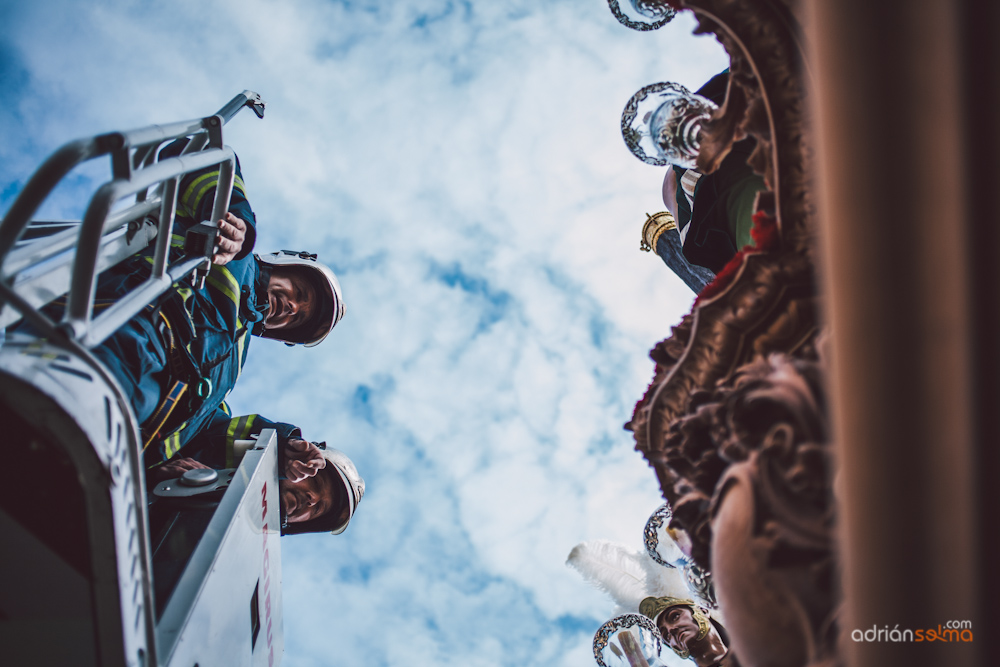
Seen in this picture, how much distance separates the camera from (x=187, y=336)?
4883 mm

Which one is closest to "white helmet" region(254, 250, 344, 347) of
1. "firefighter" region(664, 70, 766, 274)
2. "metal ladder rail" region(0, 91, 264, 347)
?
"metal ladder rail" region(0, 91, 264, 347)

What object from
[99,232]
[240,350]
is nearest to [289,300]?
[240,350]

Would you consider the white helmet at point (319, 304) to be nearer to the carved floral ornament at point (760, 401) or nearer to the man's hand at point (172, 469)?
the man's hand at point (172, 469)

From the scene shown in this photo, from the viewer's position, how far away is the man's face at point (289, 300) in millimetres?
8195

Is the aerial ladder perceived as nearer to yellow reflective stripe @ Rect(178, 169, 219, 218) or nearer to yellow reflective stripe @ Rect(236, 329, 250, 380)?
yellow reflective stripe @ Rect(178, 169, 219, 218)

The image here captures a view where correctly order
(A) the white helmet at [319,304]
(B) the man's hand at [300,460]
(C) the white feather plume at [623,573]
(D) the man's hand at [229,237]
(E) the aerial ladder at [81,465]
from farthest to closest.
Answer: (A) the white helmet at [319,304]
(C) the white feather plume at [623,573]
(B) the man's hand at [300,460]
(D) the man's hand at [229,237]
(E) the aerial ladder at [81,465]

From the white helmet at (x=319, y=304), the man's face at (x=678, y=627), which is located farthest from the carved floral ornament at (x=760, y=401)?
the white helmet at (x=319, y=304)

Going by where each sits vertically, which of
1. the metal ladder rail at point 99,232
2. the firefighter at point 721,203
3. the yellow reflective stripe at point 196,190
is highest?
the yellow reflective stripe at point 196,190

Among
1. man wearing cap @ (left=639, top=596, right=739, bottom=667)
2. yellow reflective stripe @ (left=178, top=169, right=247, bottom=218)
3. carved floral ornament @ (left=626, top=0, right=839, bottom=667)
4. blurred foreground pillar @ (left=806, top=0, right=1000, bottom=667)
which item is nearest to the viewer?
blurred foreground pillar @ (left=806, top=0, right=1000, bottom=667)

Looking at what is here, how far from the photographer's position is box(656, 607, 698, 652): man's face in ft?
20.2

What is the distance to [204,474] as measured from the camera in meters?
5.18

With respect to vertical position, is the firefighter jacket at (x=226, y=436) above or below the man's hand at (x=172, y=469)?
above

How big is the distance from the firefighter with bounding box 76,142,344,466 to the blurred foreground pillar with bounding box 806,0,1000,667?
152 inches

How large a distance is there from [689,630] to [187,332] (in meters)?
5.80
